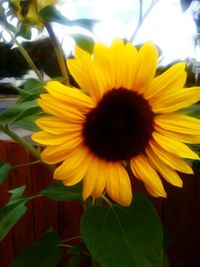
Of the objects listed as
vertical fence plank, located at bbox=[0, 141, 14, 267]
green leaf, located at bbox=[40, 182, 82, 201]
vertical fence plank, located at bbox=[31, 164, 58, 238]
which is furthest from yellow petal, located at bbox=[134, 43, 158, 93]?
vertical fence plank, located at bbox=[0, 141, 14, 267]

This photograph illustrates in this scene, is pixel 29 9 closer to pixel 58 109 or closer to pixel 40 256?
pixel 58 109

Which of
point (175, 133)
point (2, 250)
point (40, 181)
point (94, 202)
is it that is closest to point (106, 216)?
point (94, 202)

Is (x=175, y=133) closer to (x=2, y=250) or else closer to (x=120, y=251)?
(x=120, y=251)

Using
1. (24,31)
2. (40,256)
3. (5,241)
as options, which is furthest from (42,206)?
(24,31)

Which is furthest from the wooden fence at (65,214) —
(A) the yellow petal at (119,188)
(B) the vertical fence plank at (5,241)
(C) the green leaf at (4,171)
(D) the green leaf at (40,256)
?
(A) the yellow petal at (119,188)

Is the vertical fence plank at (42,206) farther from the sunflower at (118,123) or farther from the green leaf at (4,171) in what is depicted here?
the sunflower at (118,123)

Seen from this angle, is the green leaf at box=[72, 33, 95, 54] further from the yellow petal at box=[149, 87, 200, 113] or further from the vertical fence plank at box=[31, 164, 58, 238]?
the vertical fence plank at box=[31, 164, 58, 238]
